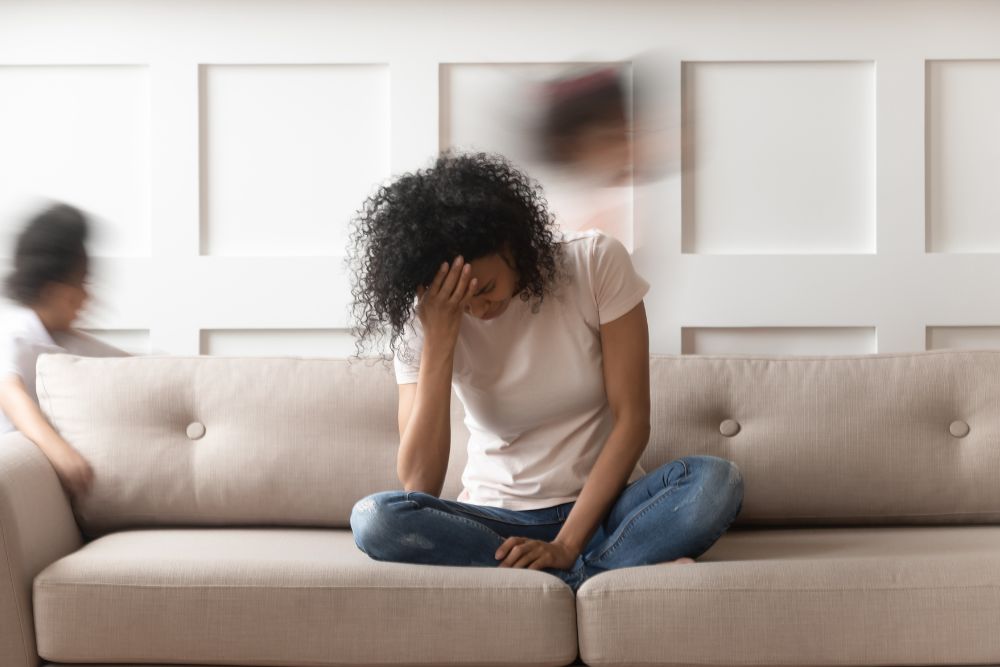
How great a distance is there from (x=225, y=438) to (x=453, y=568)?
2.09ft

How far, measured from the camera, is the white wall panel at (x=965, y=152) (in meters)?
2.28

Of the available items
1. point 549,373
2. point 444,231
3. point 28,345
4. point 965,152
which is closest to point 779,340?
point 965,152

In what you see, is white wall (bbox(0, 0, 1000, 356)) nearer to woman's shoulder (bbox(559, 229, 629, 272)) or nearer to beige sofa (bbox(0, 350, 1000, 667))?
beige sofa (bbox(0, 350, 1000, 667))

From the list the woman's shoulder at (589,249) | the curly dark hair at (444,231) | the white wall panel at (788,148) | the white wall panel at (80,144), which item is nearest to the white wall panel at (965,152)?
the white wall panel at (788,148)

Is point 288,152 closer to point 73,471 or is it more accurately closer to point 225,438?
point 225,438

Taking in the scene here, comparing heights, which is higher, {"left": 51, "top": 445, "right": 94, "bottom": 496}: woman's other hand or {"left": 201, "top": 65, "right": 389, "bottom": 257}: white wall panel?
{"left": 201, "top": 65, "right": 389, "bottom": 257}: white wall panel

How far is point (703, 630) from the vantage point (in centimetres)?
145

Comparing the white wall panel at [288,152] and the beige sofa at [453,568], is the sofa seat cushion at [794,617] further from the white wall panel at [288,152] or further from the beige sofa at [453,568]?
the white wall panel at [288,152]

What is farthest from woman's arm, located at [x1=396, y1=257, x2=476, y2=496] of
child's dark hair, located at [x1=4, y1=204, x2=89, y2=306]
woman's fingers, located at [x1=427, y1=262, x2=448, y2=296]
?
child's dark hair, located at [x1=4, y1=204, x2=89, y2=306]

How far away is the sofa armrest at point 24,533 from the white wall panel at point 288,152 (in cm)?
69

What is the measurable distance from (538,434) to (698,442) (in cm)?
40

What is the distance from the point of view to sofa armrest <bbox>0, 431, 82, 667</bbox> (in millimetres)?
1514

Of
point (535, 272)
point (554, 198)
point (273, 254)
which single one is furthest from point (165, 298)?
point (535, 272)

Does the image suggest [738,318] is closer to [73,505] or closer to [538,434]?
[538,434]
